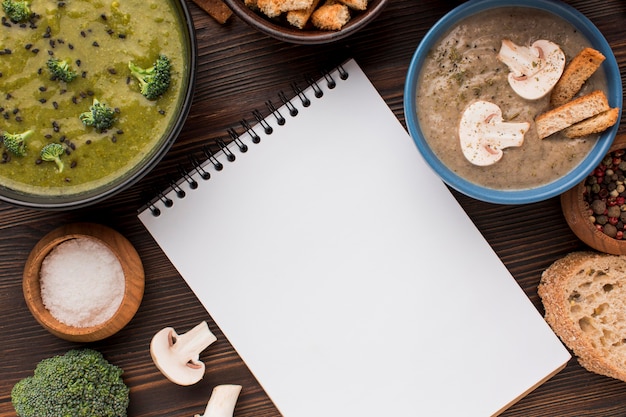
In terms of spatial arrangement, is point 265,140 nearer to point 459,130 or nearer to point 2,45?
point 459,130

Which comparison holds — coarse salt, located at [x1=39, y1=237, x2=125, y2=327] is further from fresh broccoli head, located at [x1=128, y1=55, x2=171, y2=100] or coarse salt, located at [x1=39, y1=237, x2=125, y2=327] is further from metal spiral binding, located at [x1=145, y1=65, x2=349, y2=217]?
fresh broccoli head, located at [x1=128, y1=55, x2=171, y2=100]

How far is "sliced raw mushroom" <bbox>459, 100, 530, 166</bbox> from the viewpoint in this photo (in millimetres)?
2240

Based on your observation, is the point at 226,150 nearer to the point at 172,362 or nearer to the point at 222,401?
the point at 172,362

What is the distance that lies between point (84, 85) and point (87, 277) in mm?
714

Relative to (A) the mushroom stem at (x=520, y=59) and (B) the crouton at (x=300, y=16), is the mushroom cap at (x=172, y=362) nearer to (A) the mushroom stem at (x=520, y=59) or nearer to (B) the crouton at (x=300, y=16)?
(B) the crouton at (x=300, y=16)

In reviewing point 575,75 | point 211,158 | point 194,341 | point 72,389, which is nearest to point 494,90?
point 575,75

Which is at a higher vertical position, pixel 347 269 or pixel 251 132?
pixel 251 132

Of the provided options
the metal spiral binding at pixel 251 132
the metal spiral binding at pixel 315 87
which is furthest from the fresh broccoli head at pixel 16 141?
the metal spiral binding at pixel 315 87

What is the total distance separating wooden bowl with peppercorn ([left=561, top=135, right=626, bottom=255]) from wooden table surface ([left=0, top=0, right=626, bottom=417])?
16cm

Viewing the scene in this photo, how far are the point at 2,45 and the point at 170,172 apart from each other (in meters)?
0.72

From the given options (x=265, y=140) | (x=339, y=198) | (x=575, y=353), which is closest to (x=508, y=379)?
(x=575, y=353)

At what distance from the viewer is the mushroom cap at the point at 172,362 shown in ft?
8.06

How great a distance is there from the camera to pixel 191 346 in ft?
8.30

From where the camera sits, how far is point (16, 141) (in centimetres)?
219
